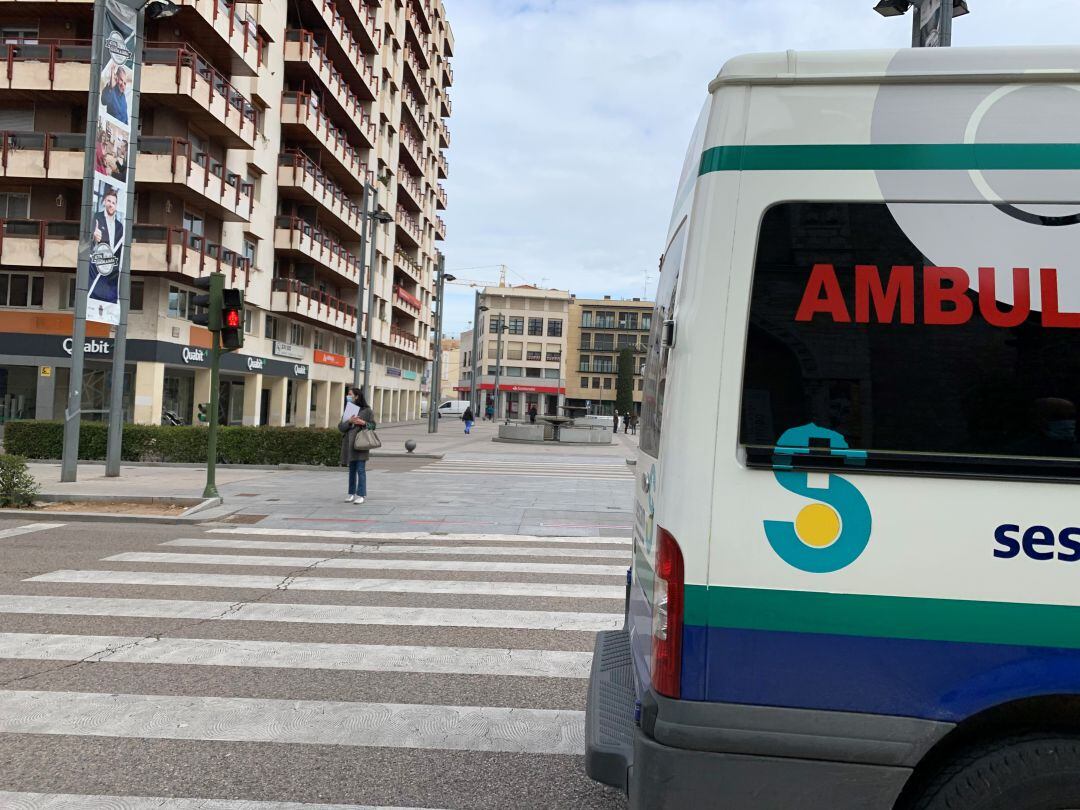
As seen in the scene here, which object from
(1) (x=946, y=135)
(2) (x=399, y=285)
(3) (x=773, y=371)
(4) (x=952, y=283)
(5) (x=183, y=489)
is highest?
(2) (x=399, y=285)

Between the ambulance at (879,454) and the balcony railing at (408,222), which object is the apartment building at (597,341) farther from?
the ambulance at (879,454)

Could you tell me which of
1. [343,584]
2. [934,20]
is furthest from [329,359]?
[934,20]

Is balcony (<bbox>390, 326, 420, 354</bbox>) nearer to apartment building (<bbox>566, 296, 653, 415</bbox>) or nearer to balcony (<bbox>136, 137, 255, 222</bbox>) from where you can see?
balcony (<bbox>136, 137, 255, 222</bbox>)

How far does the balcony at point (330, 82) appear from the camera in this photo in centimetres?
3500

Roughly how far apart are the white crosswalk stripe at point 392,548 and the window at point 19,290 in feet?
69.7

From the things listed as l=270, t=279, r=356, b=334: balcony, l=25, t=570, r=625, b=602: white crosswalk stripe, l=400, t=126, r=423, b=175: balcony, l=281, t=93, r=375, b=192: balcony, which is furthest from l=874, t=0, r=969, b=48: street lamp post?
l=400, t=126, r=423, b=175: balcony

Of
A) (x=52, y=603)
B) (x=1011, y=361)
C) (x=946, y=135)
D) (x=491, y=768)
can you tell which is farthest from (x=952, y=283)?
(x=52, y=603)

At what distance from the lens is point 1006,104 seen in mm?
2336

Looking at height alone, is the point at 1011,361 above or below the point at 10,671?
above

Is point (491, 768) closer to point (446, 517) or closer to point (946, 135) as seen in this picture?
point (946, 135)

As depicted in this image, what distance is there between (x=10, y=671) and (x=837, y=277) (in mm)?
5098

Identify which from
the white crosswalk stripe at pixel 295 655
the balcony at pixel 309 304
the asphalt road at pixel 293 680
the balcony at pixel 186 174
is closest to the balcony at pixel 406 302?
the balcony at pixel 309 304

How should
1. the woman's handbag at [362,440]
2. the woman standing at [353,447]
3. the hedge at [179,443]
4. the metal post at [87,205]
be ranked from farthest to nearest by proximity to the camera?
the hedge at [179,443] < the metal post at [87,205] < the woman standing at [353,447] < the woman's handbag at [362,440]

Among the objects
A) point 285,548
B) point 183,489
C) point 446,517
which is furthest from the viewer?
point 183,489
